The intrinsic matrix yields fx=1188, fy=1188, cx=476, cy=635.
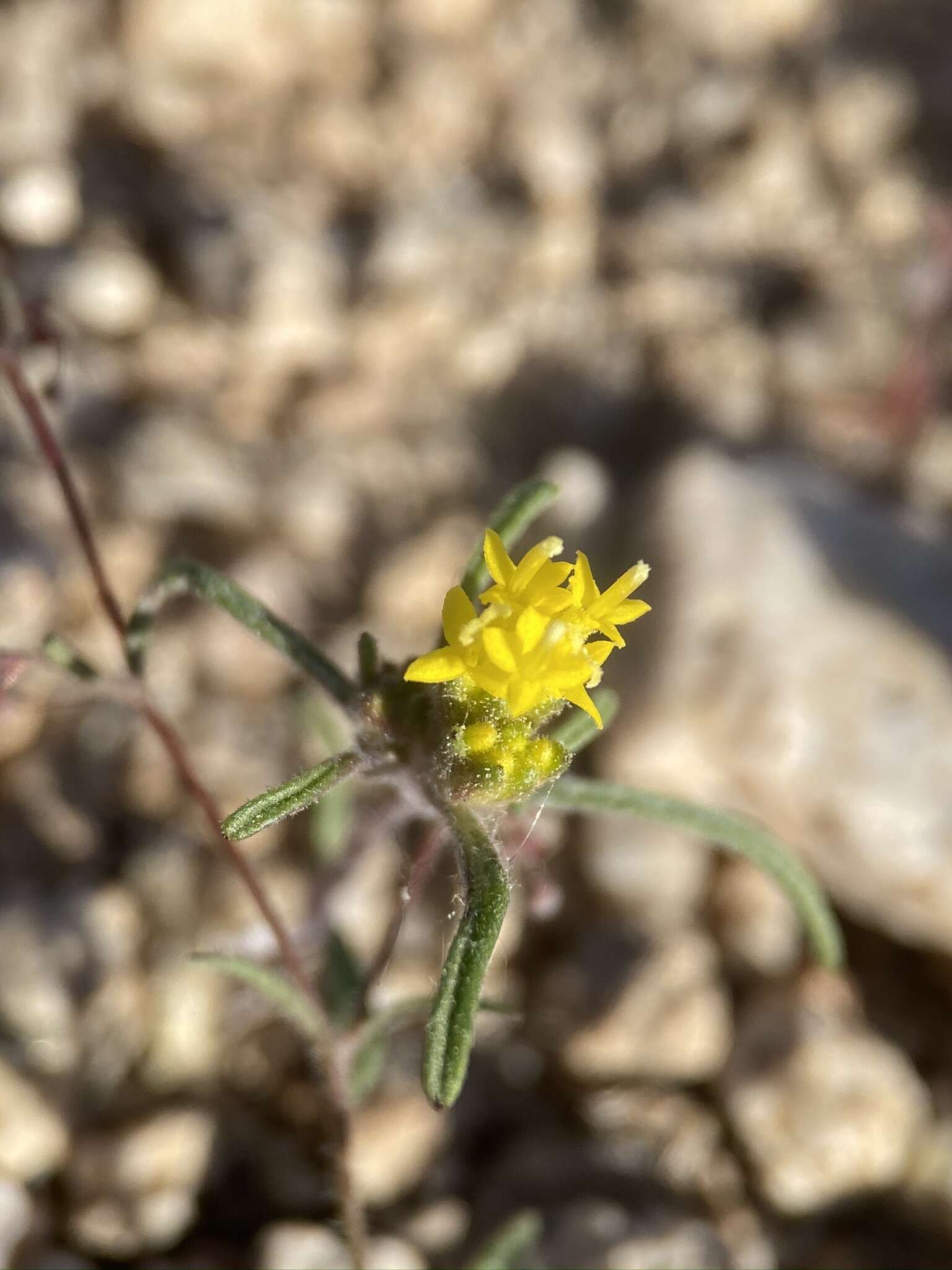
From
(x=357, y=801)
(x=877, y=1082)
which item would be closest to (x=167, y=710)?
(x=357, y=801)

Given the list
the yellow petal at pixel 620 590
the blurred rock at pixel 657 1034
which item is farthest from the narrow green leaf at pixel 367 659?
the blurred rock at pixel 657 1034

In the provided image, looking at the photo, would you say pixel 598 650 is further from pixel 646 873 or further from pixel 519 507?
pixel 646 873

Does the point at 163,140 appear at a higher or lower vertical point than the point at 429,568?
higher

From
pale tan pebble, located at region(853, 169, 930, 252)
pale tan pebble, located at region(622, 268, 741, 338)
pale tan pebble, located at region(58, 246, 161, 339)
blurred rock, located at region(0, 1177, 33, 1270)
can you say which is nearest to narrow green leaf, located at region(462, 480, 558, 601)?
blurred rock, located at region(0, 1177, 33, 1270)

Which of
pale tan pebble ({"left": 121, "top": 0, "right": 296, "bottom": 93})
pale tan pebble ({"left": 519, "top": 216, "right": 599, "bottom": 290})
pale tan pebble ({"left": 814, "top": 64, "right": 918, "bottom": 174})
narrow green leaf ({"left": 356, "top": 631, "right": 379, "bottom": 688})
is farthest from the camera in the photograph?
pale tan pebble ({"left": 814, "top": 64, "right": 918, "bottom": 174})

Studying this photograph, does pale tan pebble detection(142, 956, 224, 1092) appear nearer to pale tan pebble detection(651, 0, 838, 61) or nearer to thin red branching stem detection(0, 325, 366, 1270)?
thin red branching stem detection(0, 325, 366, 1270)

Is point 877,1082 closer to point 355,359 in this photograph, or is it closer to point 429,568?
point 429,568
